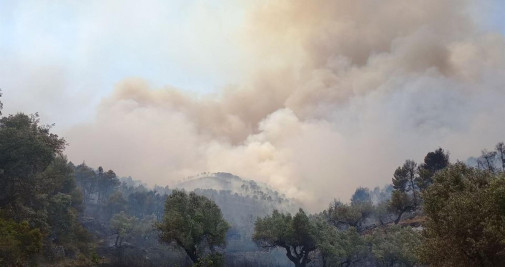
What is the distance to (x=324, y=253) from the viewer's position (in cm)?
8425

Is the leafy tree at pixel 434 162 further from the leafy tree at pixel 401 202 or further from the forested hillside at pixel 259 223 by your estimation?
the leafy tree at pixel 401 202

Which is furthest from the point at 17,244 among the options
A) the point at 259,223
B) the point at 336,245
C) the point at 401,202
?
the point at 401,202

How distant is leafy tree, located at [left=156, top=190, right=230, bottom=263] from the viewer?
60062 mm

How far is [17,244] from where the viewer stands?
4422 centimetres

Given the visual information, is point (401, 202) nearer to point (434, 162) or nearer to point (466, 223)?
point (434, 162)

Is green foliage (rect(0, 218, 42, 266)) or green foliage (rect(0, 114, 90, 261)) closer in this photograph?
green foliage (rect(0, 218, 42, 266))

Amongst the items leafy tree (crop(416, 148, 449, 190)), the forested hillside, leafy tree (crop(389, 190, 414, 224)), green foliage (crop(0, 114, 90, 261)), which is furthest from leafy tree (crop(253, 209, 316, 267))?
leafy tree (crop(416, 148, 449, 190))

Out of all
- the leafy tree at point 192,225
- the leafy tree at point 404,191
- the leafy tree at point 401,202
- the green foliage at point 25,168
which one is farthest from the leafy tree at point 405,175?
the green foliage at point 25,168

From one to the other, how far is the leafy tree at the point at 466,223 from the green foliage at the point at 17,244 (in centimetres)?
4698

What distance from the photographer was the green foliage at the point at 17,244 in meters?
42.1

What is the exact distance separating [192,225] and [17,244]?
25.9m

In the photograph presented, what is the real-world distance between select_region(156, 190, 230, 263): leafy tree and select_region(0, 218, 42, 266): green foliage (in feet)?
62.1

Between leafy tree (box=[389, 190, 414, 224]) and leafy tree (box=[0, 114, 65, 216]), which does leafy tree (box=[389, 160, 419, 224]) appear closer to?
leafy tree (box=[389, 190, 414, 224])

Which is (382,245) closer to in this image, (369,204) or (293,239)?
(293,239)
